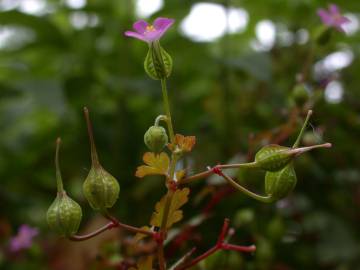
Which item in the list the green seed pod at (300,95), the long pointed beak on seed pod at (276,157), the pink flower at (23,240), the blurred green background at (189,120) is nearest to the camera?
the long pointed beak on seed pod at (276,157)

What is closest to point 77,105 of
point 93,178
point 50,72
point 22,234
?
point 50,72

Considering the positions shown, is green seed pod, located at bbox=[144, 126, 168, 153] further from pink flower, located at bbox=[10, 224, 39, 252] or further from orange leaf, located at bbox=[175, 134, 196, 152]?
pink flower, located at bbox=[10, 224, 39, 252]

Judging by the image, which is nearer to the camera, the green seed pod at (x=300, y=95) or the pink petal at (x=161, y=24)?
the pink petal at (x=161, y=24)

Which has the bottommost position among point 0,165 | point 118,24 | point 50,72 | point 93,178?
point 0,165

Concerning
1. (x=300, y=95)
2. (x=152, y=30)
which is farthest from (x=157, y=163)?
(x=300, y=95)

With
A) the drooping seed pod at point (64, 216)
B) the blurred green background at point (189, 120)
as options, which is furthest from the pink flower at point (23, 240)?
the drooping seed pod at point (64, 216)

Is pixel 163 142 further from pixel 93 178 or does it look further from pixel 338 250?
pixel 338 250

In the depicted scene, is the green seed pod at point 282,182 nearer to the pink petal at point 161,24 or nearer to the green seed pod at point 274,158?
the green seed pod at point 274,158
